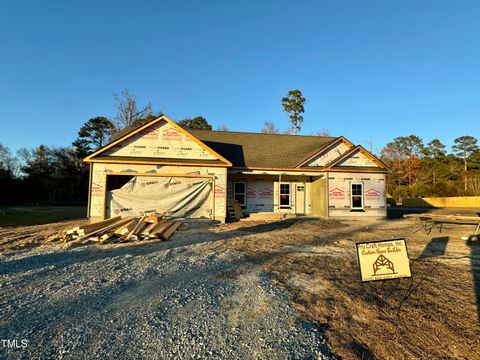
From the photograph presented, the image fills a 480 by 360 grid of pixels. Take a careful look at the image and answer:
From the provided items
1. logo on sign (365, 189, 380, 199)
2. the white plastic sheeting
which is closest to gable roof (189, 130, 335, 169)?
the white plastic sheeting

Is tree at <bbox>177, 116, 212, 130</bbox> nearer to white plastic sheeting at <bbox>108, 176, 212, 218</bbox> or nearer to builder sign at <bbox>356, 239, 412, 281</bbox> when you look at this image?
white plastic sheeting at <bbox>108, 176, 212, 218</bbox>

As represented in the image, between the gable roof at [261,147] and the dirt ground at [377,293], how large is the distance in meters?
8.60

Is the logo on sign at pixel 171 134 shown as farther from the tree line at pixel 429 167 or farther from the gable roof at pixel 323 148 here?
the tree line at pixel 429 167

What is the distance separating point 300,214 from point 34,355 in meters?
17.0

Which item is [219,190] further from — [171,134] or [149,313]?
[149,313]

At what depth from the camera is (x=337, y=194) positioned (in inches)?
686

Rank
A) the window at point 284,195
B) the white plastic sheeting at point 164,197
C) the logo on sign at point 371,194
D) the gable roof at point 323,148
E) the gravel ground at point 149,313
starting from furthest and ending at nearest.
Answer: the window at point 284,195
the logo on sign at point 371,194
the gable roof at point 323,148
the white plastic sheeting at point 164,197
the gravel ground at point 149,313

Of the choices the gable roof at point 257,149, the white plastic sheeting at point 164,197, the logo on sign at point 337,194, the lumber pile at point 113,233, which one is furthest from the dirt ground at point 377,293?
the logo on sign at point 337,194

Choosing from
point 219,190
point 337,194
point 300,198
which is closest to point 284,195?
point 300,198

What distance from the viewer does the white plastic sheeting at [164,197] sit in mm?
13922

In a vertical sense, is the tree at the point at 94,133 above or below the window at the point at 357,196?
above

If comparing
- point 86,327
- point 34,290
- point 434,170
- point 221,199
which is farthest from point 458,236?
point 434,170

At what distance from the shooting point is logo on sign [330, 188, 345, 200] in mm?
17328

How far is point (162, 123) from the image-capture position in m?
15.0
